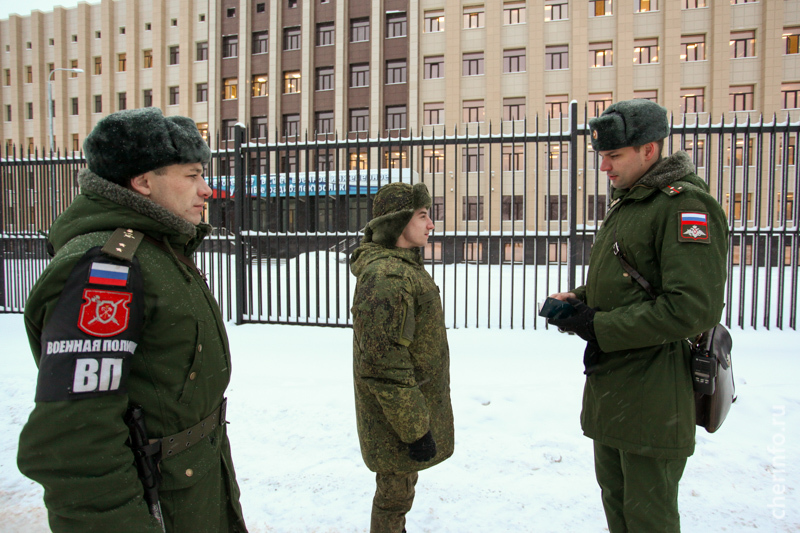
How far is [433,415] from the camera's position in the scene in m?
2.14

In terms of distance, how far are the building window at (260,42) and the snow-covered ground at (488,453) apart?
1228 inches

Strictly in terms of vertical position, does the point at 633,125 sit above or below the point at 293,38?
below

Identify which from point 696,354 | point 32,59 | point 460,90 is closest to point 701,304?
point 696,354

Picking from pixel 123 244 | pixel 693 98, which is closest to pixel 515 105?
pixel 693 98

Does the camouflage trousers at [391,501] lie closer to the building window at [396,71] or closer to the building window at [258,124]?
the building window at [396,71]

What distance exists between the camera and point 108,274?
1.22 meters

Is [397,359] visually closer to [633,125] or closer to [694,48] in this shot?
[633,125]

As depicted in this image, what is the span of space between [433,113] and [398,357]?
2884 cm

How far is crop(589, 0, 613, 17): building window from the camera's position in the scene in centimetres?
2712

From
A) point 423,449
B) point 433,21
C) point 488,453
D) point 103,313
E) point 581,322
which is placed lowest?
point 488,453

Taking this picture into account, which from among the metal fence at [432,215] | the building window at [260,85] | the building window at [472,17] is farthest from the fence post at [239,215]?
the building window at [260,85]

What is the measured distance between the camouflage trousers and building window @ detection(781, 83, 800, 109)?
33.0 metres

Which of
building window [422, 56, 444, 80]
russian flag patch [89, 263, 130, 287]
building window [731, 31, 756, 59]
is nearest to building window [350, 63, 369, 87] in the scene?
building window [422, 56, 444, 80]

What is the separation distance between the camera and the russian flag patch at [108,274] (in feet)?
3.91
